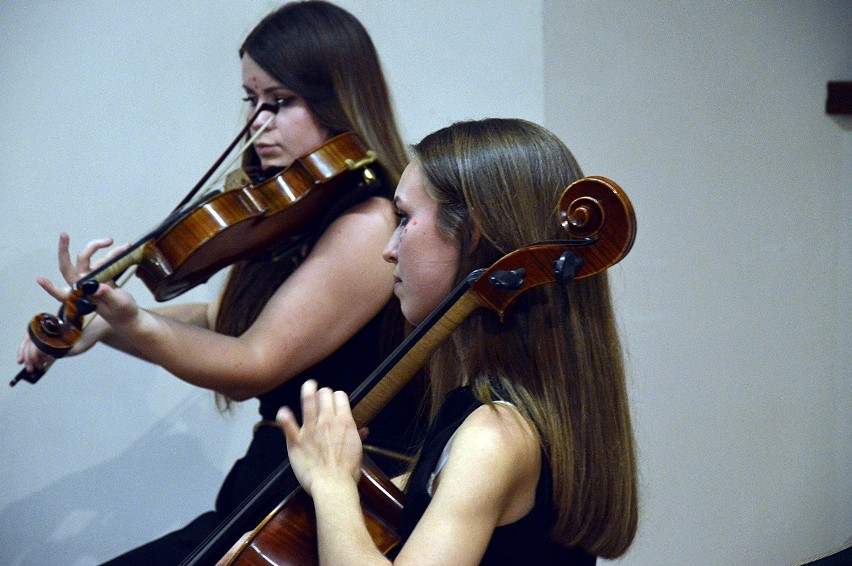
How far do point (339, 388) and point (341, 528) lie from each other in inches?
22.8

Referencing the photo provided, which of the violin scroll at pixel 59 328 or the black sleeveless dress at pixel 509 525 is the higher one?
the violin scroll at pixel 59 328

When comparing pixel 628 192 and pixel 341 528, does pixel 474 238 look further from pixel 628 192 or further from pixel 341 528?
pixel 628 192

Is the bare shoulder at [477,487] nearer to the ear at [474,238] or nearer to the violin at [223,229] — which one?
the ear at [474,238]

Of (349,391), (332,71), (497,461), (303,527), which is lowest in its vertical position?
(349,391)

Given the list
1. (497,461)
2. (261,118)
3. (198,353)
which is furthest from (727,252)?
(497,461)

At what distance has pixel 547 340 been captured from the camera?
39.3 inches

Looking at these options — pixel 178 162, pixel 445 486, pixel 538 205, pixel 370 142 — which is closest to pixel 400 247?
pixel 538 205

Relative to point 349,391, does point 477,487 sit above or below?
above

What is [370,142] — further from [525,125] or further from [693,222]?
[693,222]

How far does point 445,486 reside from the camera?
87 cm

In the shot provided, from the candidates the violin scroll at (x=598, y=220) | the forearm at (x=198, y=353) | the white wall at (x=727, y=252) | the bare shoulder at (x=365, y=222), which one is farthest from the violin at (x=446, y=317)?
the white wall at (x=727, y=252)

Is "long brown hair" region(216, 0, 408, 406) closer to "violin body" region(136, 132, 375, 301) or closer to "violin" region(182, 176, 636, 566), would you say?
"violin body" region(136, 132, 375, 301)

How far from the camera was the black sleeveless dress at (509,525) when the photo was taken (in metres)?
0.96

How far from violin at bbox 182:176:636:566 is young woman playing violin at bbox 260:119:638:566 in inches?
1.7
